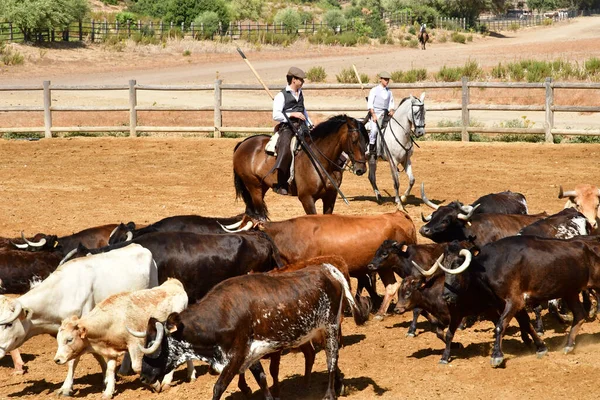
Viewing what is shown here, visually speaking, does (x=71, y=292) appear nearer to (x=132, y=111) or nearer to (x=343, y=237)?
(x=343, y=237)

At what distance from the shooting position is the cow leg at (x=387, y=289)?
11.1 m

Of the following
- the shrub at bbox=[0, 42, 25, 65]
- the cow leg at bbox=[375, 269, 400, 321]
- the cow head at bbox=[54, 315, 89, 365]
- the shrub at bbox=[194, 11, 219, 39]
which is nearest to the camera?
the cow head at bbox=[54, 315, 89, 365]

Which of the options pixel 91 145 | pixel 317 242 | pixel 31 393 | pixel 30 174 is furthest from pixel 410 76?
pixel 31 393

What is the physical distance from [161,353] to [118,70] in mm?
A: 38594

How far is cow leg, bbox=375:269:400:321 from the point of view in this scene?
36.3 ft

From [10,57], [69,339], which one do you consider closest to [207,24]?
[10,57]

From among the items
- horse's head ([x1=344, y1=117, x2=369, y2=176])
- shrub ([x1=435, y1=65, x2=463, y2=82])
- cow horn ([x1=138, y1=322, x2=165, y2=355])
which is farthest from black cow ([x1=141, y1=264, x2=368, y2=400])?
shrub ([x1=435, y1=65, x2=463, y2=82])

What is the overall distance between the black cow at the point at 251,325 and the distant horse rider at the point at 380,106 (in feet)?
34.2

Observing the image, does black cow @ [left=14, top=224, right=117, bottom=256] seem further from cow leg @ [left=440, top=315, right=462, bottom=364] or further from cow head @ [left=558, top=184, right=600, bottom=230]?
cow head @ [left=558, top=184, right=600, bottom=230]

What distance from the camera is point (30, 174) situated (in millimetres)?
21281

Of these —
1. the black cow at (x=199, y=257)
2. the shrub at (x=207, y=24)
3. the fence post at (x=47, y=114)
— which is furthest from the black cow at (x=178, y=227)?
the shrub at (x=207, y=24)

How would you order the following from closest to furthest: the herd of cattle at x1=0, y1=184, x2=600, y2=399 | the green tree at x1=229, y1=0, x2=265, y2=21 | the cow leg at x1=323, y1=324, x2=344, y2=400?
the herd of cattle at x1=0, y1=184, x2=600, y2=399 < the cow leg at x1=323, y1=324, x2=344, y2=400 < the green tree at x1=229, y1=0, x2=265, y2=21

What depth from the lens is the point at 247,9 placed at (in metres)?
70.0

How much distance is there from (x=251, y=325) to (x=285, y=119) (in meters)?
7.25
